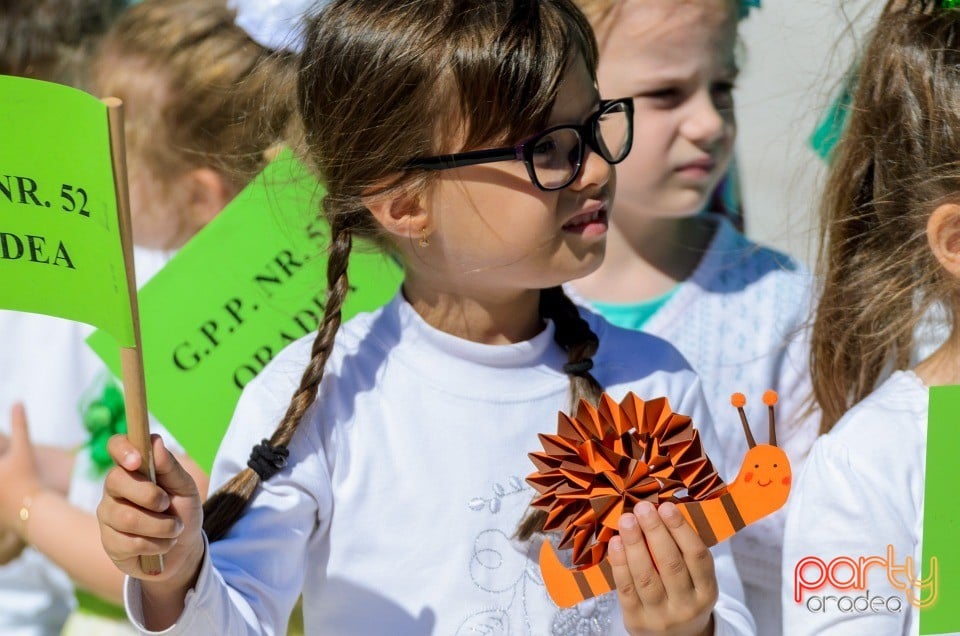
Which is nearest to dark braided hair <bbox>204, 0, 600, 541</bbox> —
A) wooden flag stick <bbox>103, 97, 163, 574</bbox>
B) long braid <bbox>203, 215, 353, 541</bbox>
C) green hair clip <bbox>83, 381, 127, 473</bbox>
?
long braid <bbox>203, 215, 353, 541</bbox>

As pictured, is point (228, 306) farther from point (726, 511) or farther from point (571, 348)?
point (726, 511)

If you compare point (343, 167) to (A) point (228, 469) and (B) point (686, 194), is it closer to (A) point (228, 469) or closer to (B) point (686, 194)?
(A) point (228, 469)

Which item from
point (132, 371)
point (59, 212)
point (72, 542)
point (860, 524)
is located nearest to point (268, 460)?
point (132, 371)

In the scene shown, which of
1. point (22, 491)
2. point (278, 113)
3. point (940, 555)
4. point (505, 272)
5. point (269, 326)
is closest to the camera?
point (940, 555)

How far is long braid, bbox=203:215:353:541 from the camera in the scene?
1170 mm

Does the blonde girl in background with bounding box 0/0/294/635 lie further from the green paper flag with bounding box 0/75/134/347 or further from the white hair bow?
the green paper flag with bounding box 0/75/134/347

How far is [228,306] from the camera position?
1559mm

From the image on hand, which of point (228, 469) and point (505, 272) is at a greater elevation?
point (505, 272)

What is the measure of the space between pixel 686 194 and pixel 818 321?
0.28 metres

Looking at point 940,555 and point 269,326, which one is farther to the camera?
point 269,326

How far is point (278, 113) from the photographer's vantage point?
4.75 ft

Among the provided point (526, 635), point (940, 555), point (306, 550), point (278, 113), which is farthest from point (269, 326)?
point (940, 555)

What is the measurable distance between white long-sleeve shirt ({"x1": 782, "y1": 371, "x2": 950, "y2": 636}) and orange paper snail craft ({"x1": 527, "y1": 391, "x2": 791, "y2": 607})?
20 centimetres

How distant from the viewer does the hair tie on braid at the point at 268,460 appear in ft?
3.84
